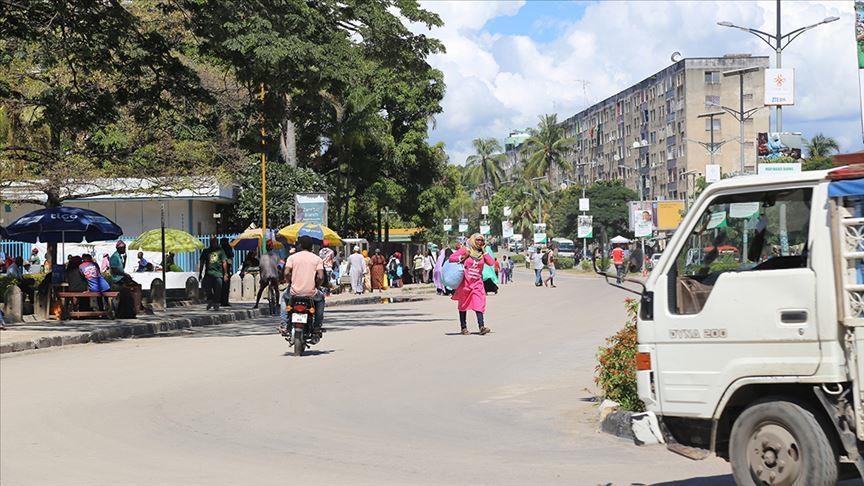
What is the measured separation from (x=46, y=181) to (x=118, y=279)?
31.3ft

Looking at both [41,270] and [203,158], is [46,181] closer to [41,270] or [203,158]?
[41,270]

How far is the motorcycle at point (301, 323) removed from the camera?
17.4 metres

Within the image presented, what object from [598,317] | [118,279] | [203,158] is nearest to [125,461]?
[118,279]

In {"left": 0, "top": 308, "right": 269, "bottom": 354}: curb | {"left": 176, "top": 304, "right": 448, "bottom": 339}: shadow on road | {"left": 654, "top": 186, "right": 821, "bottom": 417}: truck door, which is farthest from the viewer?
{"left": 176, "top": 304, "right": 448, "bottom": 339}: shadow on road

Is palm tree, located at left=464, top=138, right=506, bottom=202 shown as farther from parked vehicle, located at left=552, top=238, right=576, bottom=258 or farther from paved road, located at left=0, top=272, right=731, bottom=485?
paved road, located at left=0, top=272, right=731, bottom=485

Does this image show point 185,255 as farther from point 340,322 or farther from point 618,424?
point 618,424

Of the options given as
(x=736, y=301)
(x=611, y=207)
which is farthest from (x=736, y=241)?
(x=611, y=207)

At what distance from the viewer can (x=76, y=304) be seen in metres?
24.7

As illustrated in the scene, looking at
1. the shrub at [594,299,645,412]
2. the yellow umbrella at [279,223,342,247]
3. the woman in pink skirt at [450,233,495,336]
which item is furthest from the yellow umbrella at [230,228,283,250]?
the shrub at [594,299,645,412]

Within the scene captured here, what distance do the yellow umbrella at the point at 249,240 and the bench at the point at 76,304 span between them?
1456 centimetres

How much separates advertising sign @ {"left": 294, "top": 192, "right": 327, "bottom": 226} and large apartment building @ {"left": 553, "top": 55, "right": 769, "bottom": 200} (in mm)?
54904

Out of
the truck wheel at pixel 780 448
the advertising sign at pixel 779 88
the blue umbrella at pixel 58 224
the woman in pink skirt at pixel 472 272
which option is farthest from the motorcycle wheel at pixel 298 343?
the advertising sign at pixel 779 88

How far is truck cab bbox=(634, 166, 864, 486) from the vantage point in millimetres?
6582

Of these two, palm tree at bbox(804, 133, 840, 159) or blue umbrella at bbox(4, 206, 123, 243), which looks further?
palm tree at bbox(804, 133, 840, 159)
